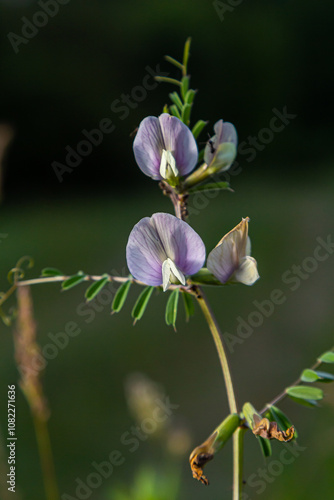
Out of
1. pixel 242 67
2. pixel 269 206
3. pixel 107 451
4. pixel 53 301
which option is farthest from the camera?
pixel 242 67

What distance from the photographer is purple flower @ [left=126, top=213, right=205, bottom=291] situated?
12.4 inches

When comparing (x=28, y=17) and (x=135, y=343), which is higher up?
(x=28, y=17)

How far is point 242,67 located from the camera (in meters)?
5.86

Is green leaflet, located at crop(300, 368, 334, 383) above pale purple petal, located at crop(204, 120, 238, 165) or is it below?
below

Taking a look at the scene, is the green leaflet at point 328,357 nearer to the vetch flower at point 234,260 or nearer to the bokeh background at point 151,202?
the vetch flower at point 234,260

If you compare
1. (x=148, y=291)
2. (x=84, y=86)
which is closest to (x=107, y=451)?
(x=148, y=291)

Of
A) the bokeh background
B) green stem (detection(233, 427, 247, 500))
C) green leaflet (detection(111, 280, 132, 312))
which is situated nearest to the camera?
green stem (detection(233, 427, 247, 500))

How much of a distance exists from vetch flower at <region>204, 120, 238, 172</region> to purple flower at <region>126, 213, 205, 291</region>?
66mm

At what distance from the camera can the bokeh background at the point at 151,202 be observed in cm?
196

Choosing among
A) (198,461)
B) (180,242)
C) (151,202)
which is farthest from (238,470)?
(151,202)

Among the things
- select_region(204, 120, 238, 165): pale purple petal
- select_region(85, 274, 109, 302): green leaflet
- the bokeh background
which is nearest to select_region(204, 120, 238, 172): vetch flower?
select_region(204, 120, 238, 165): pale purple petal

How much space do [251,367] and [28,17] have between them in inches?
163

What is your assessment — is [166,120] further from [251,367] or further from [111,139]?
[111,139]

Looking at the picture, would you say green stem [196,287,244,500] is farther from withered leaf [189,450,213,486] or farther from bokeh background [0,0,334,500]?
bokeh background [0,0,334,500]
